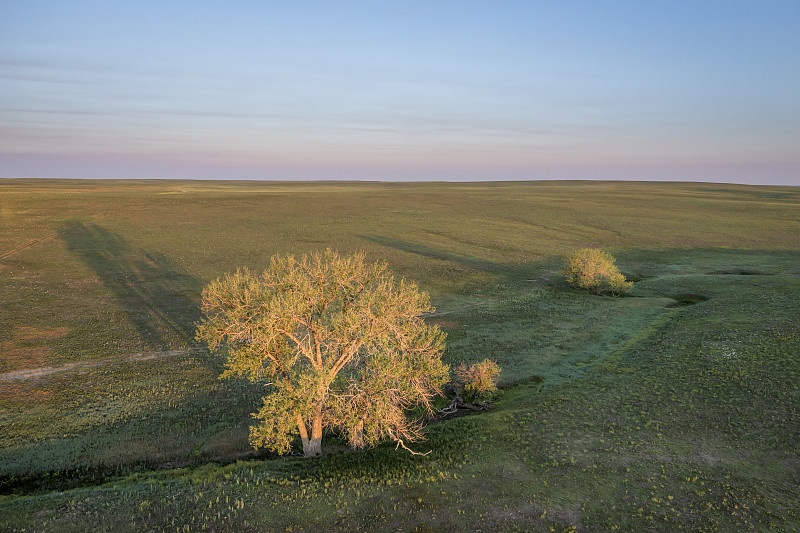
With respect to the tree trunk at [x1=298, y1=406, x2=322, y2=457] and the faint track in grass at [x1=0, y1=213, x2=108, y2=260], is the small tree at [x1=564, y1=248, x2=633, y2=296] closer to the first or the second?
the tree trunk at [x1=298, y1=406, x2=322, y2=457]

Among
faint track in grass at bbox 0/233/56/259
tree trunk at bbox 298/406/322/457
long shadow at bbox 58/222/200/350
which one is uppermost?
faint track in grass at bbox 0/233/56/259

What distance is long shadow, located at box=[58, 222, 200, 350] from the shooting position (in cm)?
4641

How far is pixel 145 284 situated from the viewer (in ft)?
200

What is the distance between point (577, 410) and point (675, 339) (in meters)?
18.7

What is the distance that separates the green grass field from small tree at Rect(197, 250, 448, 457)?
2626 mm

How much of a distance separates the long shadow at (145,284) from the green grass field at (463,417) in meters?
0.43

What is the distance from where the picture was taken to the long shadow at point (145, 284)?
46.4m

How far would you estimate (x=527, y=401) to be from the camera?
3133 cm

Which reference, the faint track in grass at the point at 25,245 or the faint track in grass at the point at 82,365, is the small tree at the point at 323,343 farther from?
the faint track in grass at the point at 25,245

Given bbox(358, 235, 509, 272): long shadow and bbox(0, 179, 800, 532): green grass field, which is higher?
bbox(358, 235, 509, 272): long shadow

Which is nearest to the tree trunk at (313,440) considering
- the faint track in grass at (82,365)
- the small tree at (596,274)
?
the faint track in grass at (82,365)

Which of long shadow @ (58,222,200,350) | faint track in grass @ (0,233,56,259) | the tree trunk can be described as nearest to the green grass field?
long shadow @ (58,222,200,350)

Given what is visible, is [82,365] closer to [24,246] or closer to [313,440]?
[313,440]

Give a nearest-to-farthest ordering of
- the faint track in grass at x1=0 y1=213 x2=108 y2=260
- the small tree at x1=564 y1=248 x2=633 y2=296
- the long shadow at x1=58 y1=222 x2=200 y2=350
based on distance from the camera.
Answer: the long shadow at x1=58 y1=222 x2=200 y2=350
the small tree at x1=564 y1=248 x2=633 y2=296
the faint track in grass at x1=0 y1=213 x2=108 y2=260
